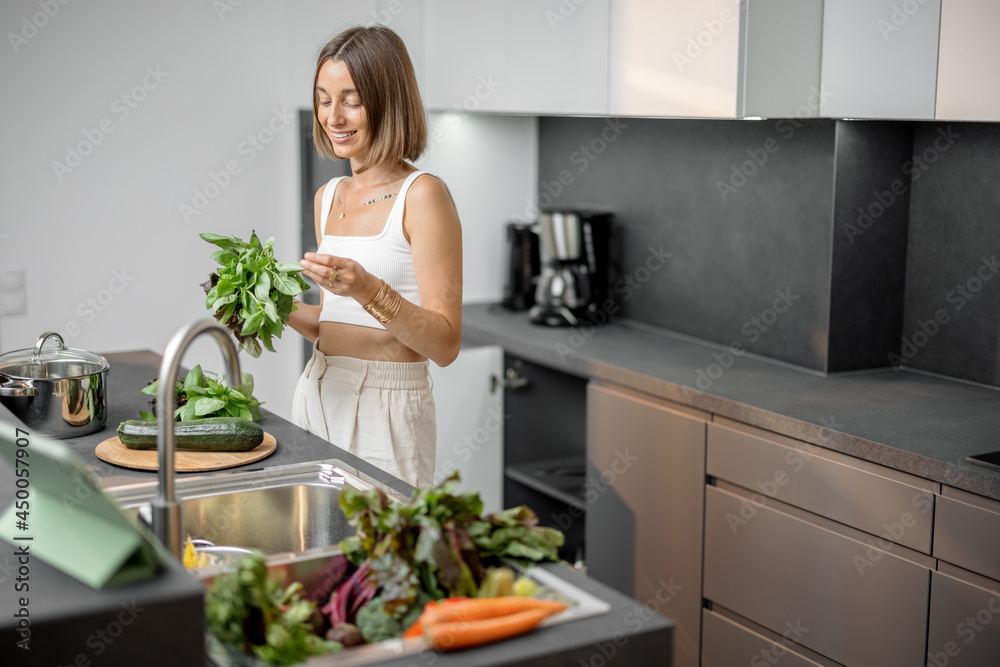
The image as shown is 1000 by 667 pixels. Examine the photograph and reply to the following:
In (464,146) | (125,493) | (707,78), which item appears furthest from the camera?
(464,146)

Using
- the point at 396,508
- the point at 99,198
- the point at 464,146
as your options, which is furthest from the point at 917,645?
the point at 99,198

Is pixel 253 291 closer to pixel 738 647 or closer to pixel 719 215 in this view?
pixel 738 647

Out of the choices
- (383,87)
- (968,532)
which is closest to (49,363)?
(383,87)

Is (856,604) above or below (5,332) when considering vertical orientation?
below

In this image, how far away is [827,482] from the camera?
6.72ft

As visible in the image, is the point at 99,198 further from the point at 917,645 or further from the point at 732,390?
the point at 917,645

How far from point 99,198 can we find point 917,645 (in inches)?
96.5

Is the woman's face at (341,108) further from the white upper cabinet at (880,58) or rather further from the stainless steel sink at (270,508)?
the white upper cabinet at (880,58)

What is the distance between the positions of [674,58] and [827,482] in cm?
104

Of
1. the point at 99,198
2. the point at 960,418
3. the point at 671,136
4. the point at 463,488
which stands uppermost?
the point at 671,136

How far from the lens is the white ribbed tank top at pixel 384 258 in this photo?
6.29 ft

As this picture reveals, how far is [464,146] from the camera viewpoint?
3.36 meters

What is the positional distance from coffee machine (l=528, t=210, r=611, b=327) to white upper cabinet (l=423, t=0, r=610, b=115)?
1.16 ft

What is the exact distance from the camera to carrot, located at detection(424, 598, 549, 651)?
1008mm
